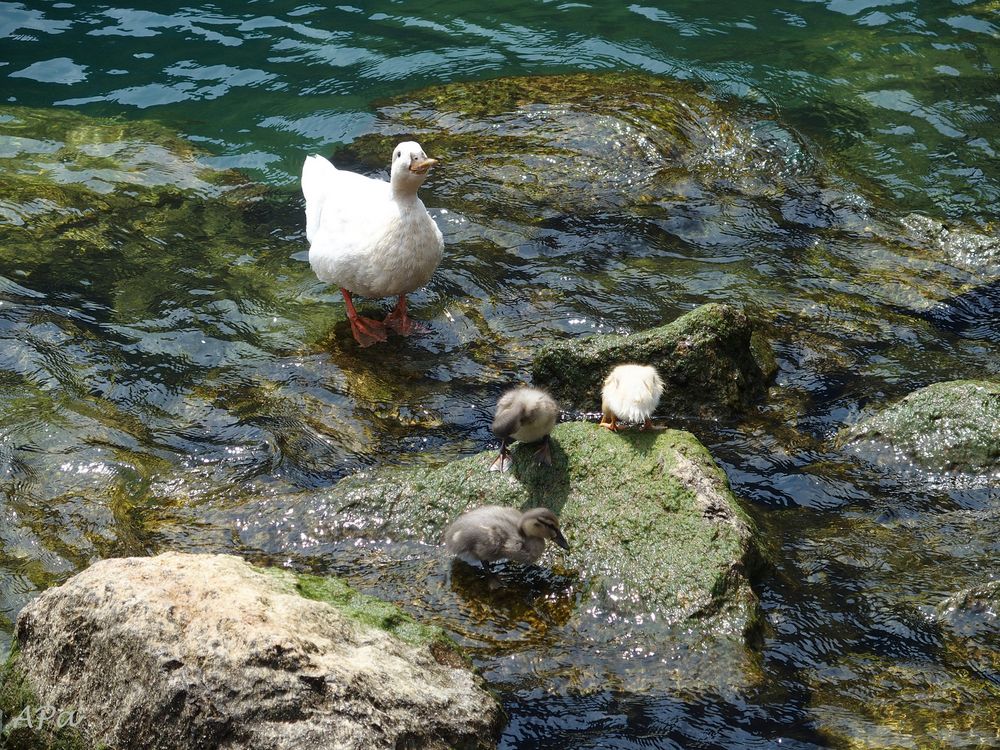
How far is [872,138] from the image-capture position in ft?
37.6

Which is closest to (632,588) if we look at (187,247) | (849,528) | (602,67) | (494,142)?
(849,528)

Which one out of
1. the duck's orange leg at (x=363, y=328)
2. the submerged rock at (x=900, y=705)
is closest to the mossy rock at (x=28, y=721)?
the submerged rock at (x=900, y=705)

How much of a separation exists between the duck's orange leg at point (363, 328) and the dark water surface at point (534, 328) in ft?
0.64

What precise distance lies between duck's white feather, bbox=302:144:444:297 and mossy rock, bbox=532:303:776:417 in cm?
148

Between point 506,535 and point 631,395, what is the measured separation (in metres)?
1.23

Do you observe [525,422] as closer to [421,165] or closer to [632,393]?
[632,393]

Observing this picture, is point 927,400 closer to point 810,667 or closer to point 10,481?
point 810,667

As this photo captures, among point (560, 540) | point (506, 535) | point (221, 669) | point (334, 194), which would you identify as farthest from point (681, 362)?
point (221, 669)

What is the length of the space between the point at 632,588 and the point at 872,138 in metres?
8.28

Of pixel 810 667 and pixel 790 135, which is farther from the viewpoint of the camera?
pixel 790 135

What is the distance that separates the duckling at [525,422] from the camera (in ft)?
18.2

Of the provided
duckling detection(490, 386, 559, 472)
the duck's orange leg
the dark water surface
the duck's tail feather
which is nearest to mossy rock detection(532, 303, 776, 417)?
the dark water surface

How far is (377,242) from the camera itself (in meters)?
7.68

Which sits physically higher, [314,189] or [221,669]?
[221,669]
